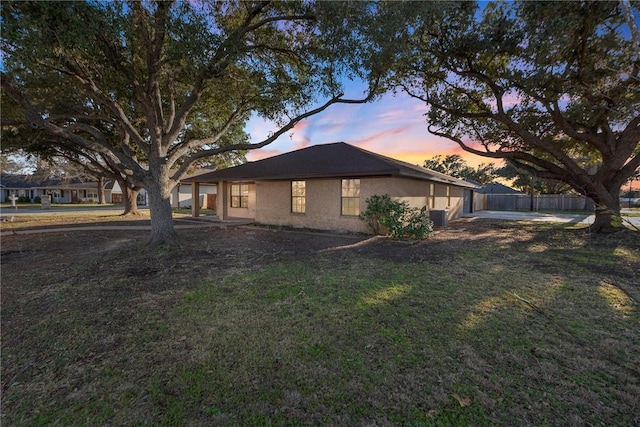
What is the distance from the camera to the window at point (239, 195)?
1725cm

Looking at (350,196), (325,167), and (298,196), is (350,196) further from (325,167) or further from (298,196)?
(298,196)

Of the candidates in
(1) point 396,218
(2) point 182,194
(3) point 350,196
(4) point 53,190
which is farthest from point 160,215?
(4) point 53,190

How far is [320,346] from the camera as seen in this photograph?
3.14 m

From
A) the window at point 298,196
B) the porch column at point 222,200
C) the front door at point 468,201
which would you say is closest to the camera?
the window at point 298,196

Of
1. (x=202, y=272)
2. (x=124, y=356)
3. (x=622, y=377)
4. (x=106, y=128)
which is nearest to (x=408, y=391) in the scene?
(x=622, y=377)

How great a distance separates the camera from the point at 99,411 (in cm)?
228

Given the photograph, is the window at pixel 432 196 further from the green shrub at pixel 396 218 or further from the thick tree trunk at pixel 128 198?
the thick tree trunk at pixel 128 198

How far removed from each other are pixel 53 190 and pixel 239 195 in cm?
4462

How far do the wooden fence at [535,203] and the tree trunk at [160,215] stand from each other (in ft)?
98.4

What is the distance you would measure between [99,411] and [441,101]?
573 inches

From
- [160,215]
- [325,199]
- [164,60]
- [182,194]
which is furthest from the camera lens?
[182,194]

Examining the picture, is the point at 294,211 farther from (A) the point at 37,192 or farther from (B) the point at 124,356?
(A) the point at 37,192

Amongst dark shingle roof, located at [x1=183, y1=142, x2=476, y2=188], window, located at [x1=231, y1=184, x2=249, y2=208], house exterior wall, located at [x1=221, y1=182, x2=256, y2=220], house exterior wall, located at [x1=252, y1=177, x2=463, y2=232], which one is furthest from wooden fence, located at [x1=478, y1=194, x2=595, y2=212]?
window, located at [x1=231, y1=184, x2=249, y2=208]

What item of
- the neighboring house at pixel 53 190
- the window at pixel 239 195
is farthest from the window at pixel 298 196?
the neighboring house at pixel 53 190
